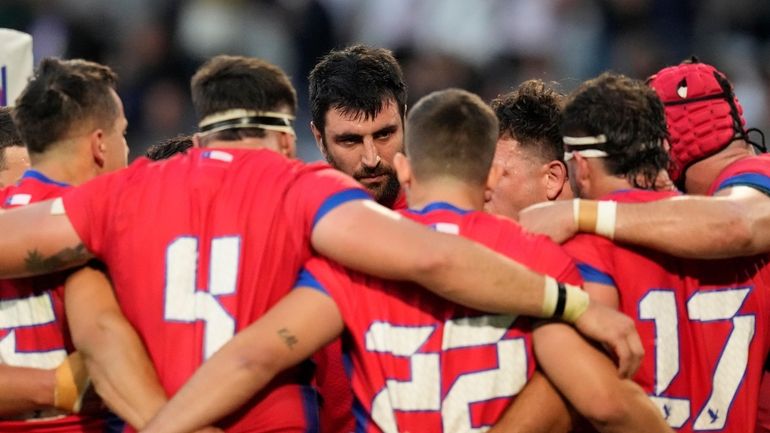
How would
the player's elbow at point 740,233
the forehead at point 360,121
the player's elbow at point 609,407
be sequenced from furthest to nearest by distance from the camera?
the forehead at point 360,121, the player's elbow at point 740,233, the player's elbow at point 609,407

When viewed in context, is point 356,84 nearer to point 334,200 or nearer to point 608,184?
point 608,184

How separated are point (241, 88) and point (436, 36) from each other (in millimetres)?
7027

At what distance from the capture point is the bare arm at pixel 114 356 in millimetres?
4258

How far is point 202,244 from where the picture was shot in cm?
432

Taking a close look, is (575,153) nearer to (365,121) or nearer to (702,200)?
(702,200)

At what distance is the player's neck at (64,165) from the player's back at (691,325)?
1.90 metres

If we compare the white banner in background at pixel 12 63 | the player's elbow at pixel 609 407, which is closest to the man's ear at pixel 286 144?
the player's elbow at pixel 609 407

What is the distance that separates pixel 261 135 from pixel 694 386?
189 cm

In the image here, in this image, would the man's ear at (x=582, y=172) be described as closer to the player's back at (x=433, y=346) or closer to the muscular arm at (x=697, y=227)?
the muscular arm at (x=697, y=227)

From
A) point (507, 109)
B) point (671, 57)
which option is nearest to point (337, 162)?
point (507, 109)

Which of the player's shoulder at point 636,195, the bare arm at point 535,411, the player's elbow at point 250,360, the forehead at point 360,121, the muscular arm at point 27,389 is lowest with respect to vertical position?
the muscular arm at point 27,389

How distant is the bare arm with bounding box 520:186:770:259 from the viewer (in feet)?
14.6

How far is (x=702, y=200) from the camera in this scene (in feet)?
15.3

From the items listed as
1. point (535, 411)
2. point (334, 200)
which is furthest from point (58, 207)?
point (535, 411)
